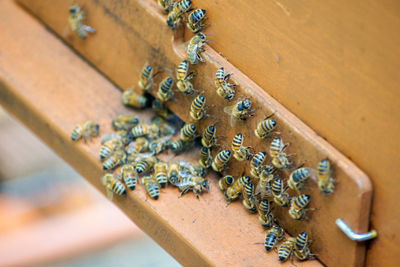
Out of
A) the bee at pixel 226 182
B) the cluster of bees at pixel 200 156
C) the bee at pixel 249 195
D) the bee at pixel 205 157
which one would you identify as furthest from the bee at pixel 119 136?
the bee at pixel 249 195

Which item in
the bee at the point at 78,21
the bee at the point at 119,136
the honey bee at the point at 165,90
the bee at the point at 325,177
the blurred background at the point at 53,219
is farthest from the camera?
the blurred background at the point at 53,219

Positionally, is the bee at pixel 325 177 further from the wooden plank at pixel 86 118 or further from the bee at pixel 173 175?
the bee at pixel 173 175

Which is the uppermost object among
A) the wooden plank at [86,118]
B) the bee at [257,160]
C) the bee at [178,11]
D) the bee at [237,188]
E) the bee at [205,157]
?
the bee at [178,11]

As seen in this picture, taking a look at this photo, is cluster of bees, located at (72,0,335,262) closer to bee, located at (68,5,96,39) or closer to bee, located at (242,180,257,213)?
bee, located at (242,180,257,213)

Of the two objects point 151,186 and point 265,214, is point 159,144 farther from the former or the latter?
point 265,214

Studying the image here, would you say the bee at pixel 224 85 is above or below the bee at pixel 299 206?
above

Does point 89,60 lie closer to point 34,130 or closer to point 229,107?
point 34,130

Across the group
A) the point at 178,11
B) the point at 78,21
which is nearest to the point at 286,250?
the point at 178,11
